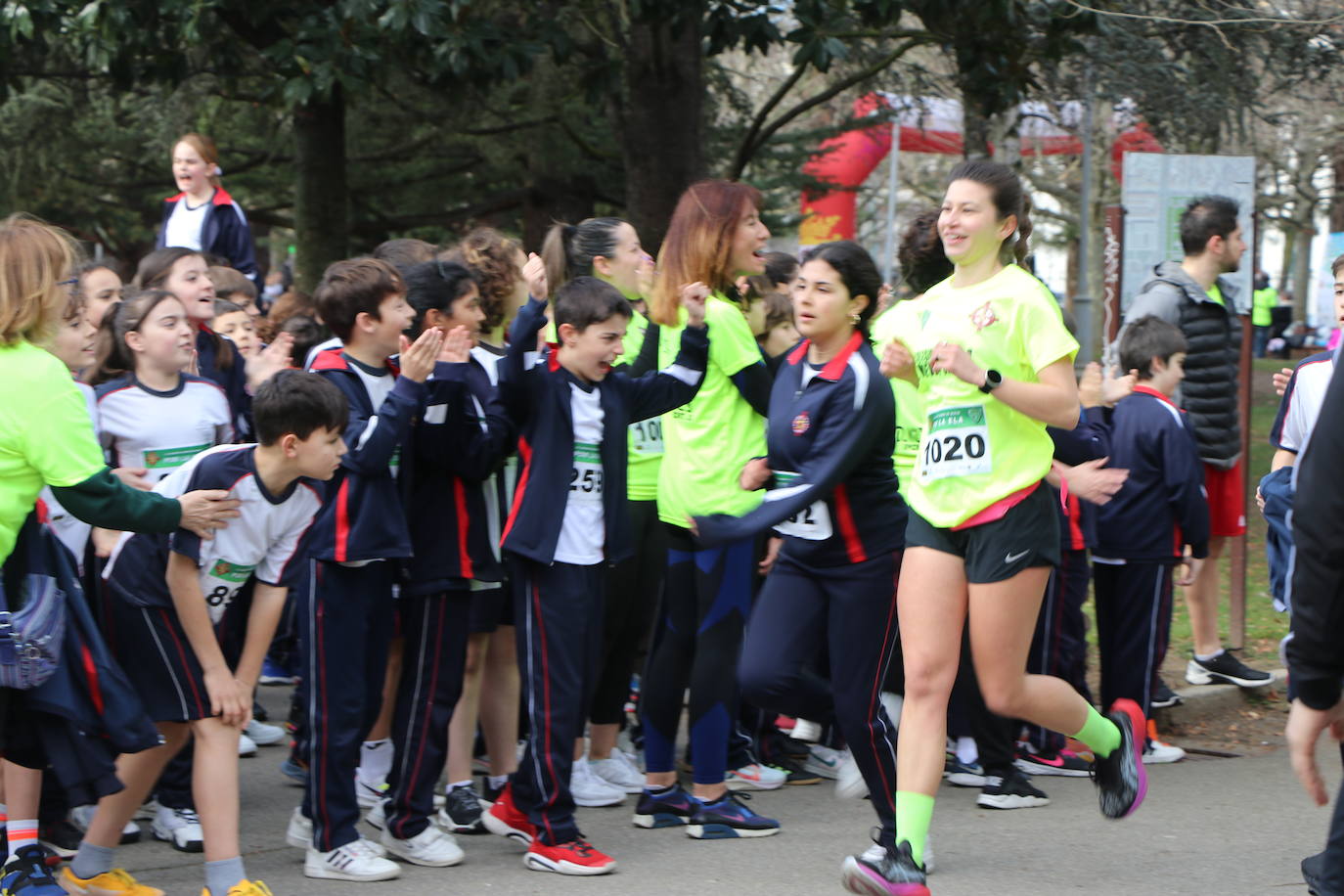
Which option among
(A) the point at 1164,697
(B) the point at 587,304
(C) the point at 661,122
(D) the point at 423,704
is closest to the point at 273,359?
(B) the point at 587,304

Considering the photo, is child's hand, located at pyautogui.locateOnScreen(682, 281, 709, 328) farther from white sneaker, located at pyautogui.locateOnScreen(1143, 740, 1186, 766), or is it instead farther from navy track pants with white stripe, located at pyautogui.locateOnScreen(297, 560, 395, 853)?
white sneaker, located at pyautogui.locateOnScreen(1143, 740, 1186, 766)

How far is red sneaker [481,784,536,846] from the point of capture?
16.4 ft

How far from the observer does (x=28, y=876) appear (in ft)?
13.5

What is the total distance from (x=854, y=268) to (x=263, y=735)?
3227 mm

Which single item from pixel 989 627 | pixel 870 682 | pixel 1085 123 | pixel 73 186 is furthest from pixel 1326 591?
pixel 73 186

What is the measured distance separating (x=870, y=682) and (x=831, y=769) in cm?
166

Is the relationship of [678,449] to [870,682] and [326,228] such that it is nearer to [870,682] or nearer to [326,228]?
[870,682]

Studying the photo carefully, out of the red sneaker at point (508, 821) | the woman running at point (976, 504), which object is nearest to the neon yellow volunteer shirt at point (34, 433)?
the red sneaker at point (508, 821)

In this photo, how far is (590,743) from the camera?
593 cm

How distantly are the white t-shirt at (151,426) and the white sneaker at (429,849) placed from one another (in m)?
1.42

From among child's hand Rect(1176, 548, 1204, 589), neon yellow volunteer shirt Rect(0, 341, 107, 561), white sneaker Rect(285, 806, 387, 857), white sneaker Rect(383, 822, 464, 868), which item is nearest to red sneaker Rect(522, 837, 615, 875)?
white sneaker Rect(383, 822, 464, 868)

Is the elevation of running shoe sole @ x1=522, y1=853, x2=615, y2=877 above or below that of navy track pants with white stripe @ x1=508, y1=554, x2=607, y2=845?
below

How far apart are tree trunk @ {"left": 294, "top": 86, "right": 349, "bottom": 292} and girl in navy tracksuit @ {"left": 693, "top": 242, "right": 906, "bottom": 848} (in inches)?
326

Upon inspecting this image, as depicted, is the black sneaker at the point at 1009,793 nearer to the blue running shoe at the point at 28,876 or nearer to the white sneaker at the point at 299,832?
the white sneaker at the point at 299,832
